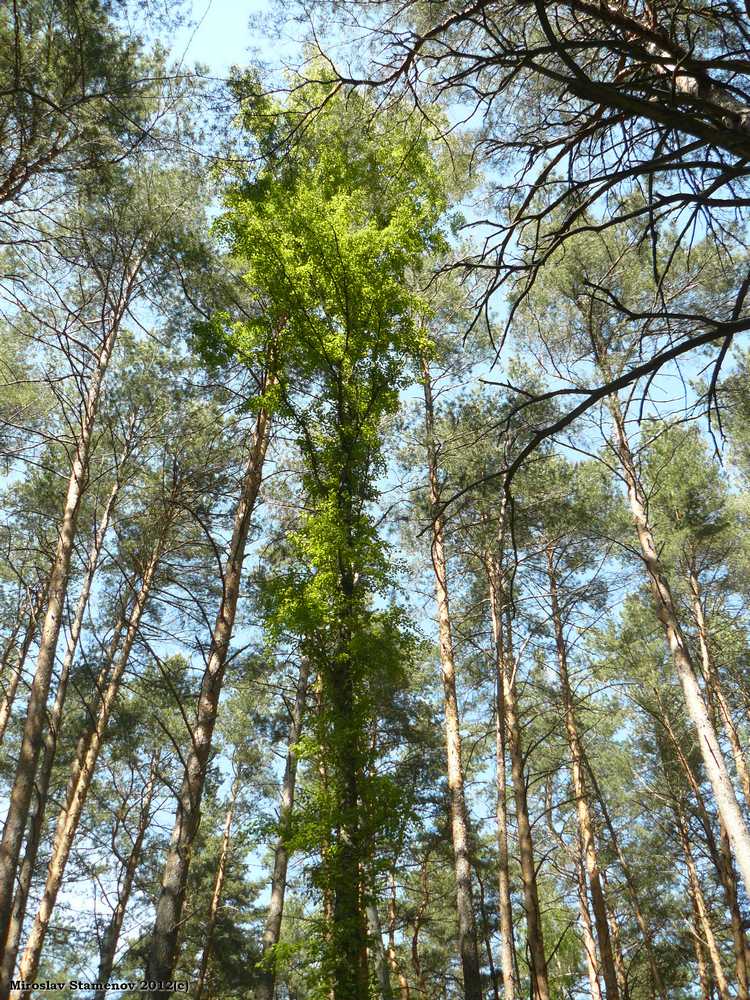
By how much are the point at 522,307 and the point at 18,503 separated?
9046mm

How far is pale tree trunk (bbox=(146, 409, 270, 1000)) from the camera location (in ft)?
15.0

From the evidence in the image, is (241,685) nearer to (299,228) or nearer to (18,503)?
(18,503)

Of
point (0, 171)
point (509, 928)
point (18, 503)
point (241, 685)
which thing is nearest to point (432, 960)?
point (241, 685)

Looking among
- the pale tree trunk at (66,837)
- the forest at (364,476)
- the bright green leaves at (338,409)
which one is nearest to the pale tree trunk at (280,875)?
the forest at (364,476)

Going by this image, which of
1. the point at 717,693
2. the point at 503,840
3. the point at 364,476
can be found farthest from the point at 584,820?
the point at 364,476

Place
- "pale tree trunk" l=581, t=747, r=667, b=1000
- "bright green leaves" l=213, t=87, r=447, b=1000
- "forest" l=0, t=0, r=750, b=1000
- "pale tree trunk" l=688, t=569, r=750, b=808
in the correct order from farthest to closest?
"pale tree trunk" l=688, t=569, r=750, b=808, "pale tree trunk" l=581, t=747, r=667, b=1000, "bright green leaves" l=213, t=87, r=447, b=1000, "forest" l=0, t=0, r=750, b=1000

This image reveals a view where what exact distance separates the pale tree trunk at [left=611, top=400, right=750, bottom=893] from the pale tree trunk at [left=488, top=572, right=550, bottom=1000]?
69.4 inches

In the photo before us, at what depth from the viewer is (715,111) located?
1570 millimetres

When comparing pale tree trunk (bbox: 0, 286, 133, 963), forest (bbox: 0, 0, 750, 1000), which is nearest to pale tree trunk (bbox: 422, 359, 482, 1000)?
forest (bbox: 0, 0, 750, 1000)

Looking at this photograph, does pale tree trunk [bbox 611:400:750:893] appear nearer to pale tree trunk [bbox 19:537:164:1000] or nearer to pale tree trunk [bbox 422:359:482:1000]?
pale tree trunk [bbox 422:359:482:1000]

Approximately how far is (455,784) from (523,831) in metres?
0.94

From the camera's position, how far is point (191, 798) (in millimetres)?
5094

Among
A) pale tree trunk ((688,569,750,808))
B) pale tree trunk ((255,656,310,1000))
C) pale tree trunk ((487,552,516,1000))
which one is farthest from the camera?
pale tree trunk ((688,569,750,808))

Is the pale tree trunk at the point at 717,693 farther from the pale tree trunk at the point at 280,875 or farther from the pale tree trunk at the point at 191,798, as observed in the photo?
the pale tree trunk at the point at 191,798
